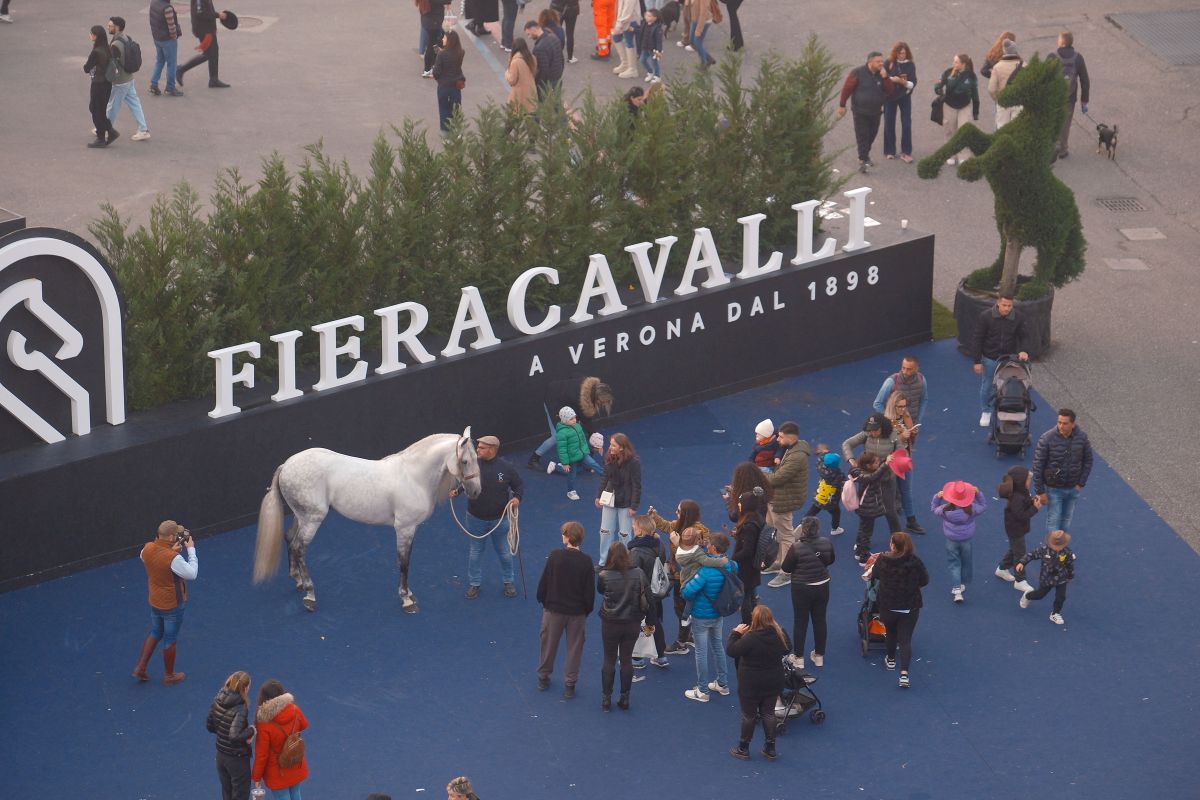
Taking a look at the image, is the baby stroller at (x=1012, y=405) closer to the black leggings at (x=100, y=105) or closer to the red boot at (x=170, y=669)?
the red boot at (x=170, y=669)

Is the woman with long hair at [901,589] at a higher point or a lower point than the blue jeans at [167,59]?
lower

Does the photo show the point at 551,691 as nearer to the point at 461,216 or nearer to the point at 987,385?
the point at 461,216

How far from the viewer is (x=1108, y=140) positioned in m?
27.2

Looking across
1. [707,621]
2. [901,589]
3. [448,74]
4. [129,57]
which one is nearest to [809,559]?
[901,589]

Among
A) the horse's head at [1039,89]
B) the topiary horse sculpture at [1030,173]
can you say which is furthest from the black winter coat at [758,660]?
the horse's head at [1039,89]

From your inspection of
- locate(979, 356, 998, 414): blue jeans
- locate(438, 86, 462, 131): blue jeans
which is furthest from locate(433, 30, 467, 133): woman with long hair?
locate(979, 356, 998, 414): blue jeans

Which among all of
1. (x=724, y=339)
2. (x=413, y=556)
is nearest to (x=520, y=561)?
(x=413, y=556)

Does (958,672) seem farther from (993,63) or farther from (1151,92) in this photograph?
(1151,92)

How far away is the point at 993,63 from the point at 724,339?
979cm

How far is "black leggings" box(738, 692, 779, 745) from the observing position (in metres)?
14.2

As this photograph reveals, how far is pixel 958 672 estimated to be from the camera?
15703 millimetres

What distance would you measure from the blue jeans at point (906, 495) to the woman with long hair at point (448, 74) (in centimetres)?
1130

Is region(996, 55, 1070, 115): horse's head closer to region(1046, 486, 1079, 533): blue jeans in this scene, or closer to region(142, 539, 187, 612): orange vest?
region(1046, 486, 1079, 533): blue jeans

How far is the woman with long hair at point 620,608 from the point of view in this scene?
14.5 meters
